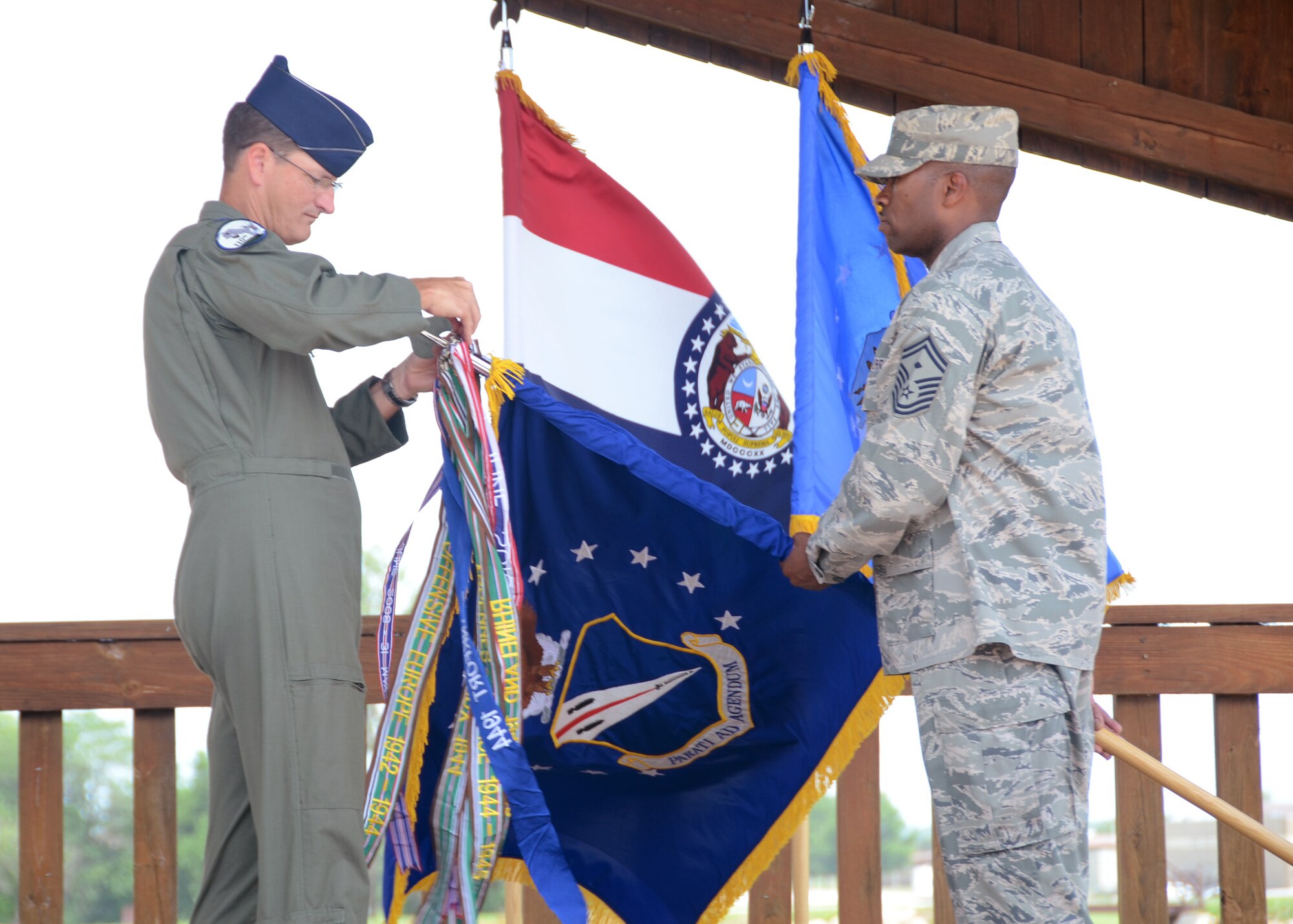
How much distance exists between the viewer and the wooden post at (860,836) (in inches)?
110

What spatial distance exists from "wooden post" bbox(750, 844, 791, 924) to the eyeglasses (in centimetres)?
171

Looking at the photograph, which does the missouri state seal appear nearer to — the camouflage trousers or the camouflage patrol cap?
the camouflage patrol cap

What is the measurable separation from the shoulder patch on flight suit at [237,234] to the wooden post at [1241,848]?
2.21 metres

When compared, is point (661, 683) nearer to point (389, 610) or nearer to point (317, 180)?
point (389, 610)

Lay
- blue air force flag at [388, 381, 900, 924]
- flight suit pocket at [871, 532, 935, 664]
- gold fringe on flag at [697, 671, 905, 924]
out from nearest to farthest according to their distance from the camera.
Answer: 1. flight suit pocket at [871, 532, 935, 664]
2. blue air force flag at [388, 381, 900, 924]
3. gold fringe on flag at [697, 671, 905, 924]

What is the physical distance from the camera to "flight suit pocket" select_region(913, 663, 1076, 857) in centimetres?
177

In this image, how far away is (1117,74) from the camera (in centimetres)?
333

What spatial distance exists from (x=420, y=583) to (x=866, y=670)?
0.87 meters

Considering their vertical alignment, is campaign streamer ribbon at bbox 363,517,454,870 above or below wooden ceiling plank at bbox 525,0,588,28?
below

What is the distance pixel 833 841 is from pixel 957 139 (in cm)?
486

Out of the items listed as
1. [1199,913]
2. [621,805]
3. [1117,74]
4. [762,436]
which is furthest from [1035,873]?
[1117,74]

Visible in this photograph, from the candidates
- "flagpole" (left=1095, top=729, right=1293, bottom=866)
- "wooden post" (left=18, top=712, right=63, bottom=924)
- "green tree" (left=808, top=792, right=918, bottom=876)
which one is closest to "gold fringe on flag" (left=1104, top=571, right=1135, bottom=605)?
"flagpole" (left=1095, top=729, right=1293, bottom=866)

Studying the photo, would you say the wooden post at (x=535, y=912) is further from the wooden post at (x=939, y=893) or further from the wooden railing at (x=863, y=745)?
the wooden post at (x=939, y=893)

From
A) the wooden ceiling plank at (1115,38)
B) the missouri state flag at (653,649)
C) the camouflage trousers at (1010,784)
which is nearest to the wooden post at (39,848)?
the missouri state flag at (653,649)
